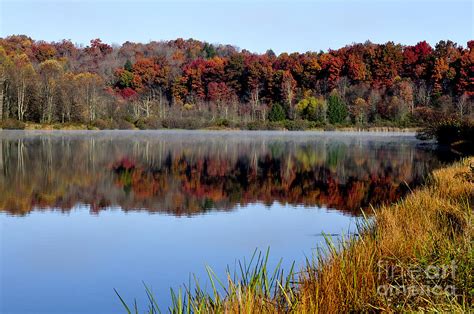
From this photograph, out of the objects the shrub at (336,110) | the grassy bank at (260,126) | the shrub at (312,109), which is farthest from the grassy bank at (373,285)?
the shrub at (312,109)

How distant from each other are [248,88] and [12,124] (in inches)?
1246

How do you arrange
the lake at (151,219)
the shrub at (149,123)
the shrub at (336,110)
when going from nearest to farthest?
1. the lake at (151,219)
2. the shrub at (149,123)
3. the shrub at (336,110)

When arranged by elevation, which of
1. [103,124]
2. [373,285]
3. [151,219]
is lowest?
[151,219]

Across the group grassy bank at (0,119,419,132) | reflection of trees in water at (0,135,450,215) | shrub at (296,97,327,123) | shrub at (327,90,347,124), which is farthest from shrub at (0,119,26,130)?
shrub at (327,90,347,124)

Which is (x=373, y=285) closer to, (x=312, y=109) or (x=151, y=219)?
(x=151, y=219)

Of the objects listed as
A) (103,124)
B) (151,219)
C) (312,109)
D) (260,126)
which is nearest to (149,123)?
(103,124)

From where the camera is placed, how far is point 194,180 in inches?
567

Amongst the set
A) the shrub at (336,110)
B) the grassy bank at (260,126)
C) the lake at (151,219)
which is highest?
the shrub at (336,110)

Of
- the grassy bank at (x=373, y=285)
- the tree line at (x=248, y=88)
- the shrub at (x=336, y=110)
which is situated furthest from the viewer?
the shrub at (x=336, y=110)

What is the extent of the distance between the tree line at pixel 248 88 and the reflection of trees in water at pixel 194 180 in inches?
1194

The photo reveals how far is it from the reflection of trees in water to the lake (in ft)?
0.12

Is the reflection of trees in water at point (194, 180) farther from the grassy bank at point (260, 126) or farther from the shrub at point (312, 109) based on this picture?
the shrub at point (312, 109)

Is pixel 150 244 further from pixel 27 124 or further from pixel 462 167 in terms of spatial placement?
→ pixel 27 124

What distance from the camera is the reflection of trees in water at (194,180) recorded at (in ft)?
35.9
